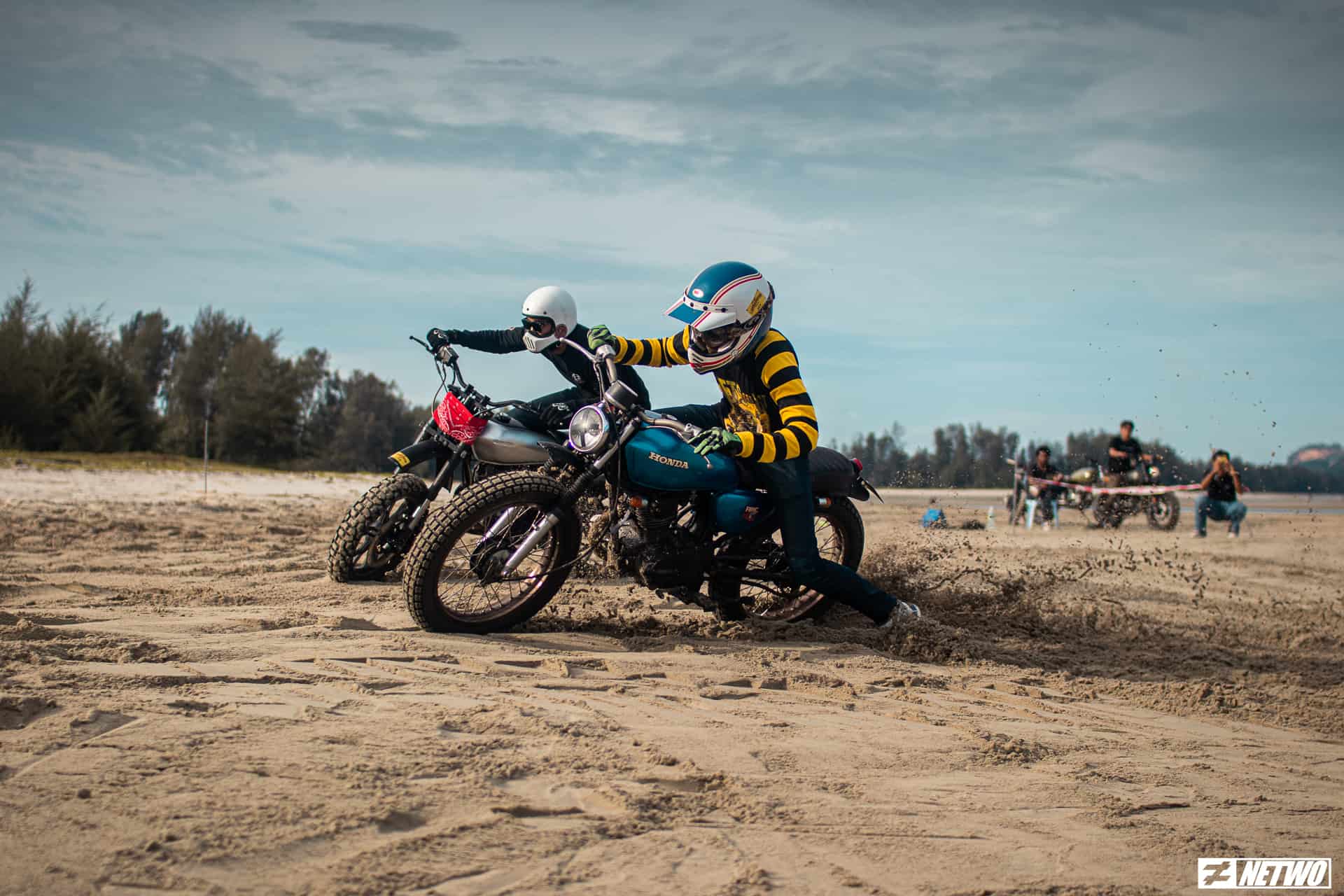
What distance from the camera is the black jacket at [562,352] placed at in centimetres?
724

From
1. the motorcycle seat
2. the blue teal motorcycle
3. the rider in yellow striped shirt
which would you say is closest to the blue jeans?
the motorcycle seat

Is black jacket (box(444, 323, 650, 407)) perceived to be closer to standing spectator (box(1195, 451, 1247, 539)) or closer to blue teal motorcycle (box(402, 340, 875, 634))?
blue teal motorcycle (box(402, 340, 875, 634))

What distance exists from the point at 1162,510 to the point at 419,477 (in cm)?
1587

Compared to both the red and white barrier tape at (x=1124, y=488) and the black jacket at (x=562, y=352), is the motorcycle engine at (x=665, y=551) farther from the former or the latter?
the red and white barrier tape at (x=1124, y=488)

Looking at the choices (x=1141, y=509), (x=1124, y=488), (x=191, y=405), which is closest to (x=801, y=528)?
(x=1141, y=509)

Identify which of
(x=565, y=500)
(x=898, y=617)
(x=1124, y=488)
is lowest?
(x=898, y=617)

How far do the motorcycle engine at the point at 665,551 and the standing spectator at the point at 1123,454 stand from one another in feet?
50.9

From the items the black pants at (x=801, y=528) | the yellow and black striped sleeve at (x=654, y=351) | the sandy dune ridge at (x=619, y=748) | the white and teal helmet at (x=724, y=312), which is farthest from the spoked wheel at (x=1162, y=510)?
the white and teal helmet at (x=724, y=312)

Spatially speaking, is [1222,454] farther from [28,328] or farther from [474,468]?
[28,328]

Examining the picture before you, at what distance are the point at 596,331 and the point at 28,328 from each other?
32130mm

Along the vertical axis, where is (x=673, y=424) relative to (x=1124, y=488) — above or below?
above

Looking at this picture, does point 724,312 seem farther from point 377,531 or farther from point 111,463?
point 111,463

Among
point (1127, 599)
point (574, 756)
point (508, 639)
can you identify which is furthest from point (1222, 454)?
point (574, 756)

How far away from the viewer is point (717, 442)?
4.97 m
